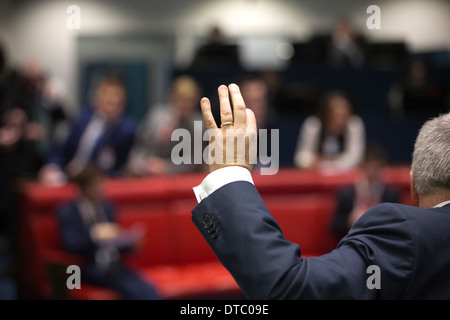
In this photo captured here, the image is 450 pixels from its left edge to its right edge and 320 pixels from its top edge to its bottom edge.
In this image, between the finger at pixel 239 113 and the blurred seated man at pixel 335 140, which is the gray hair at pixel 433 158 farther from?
the blurred seated man at pixel 335 140

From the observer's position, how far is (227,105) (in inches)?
33.4

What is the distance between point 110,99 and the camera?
3.13 meters

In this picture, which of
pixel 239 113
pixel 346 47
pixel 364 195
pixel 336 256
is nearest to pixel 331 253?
pixel 336 256

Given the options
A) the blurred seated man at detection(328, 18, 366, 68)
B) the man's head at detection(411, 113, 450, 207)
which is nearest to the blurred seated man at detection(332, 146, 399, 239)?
the man's head at detection(411, 113, 450, 207)

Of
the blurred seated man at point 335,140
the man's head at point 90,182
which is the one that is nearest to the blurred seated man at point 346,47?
the blurred seated man at point 335,140

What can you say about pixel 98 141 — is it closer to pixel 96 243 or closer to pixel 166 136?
pixel 166 136

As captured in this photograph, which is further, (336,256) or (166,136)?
(166,136)

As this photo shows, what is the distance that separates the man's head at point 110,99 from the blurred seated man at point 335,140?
1.36m

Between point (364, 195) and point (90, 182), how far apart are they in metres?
1.50

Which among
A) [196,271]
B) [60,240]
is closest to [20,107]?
[60,240]

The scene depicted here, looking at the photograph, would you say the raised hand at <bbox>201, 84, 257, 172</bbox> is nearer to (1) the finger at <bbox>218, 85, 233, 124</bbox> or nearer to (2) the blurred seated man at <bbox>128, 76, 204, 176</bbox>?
(1) the finger at <bbox>218, 85, 233, 124</bbox>

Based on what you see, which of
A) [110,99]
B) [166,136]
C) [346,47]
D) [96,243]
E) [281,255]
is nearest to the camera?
[281,255]

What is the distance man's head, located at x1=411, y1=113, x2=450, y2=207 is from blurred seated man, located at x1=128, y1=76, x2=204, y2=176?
2.22 metres
